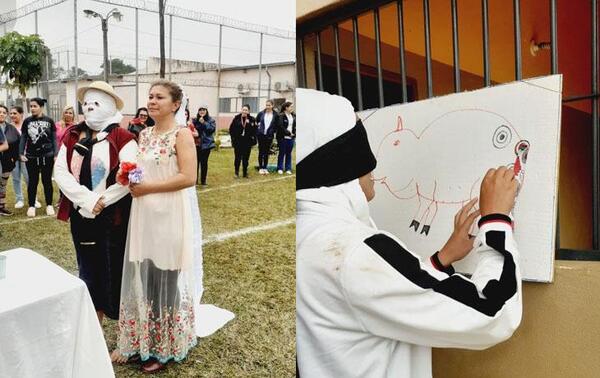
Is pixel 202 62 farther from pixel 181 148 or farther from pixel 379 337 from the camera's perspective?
pixel 379 337

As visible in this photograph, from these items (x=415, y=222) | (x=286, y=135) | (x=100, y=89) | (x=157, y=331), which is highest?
(x=100, y=89)

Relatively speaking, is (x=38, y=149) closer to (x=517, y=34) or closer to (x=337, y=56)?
(x=337, y=56)

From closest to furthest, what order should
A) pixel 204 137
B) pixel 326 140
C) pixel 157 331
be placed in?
pixel 326 140, pixel 204 137, pixel 157 331

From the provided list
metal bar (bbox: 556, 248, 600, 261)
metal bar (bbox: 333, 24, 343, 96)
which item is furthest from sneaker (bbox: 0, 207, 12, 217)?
metal bar (bbox: 556, 248, 600, 261)

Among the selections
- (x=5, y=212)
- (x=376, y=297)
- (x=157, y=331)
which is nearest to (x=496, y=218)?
(x=376, y=297)

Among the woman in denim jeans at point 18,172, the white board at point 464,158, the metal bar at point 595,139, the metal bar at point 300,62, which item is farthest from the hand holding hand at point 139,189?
the metal bar at point 595,139

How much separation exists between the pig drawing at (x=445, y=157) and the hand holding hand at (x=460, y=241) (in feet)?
0.16

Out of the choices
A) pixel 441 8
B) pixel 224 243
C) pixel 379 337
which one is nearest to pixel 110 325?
pixel 224 243

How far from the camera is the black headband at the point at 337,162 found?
0.97 metres

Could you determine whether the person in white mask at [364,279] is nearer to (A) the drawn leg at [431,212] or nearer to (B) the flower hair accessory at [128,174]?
(A) the drawn leg at [431,212]

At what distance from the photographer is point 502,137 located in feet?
3.90

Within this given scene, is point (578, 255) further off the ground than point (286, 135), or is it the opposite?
point (286, 135)

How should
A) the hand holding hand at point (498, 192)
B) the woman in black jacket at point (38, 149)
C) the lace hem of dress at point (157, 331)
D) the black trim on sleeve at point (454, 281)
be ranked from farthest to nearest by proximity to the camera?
1. the lace hem of dress at point (157, 331)
2. the woman in black jacket at point (38, 149)
3. the hand holding hand at point (498, 192)
4. the black trim on sleeve at point (454, 281)

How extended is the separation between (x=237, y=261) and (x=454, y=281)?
0.56 meters
